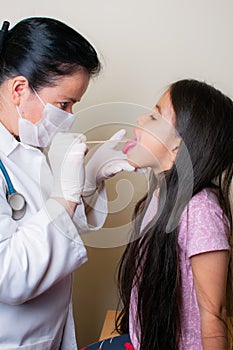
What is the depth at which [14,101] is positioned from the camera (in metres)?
1.08

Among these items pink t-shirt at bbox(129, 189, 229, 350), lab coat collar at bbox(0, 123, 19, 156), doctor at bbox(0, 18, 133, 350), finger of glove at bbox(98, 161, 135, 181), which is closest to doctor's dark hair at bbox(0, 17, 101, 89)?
doctor at bbox(0, 18, 133, 350)

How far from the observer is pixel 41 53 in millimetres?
1051

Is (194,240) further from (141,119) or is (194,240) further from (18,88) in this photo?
(18,88)

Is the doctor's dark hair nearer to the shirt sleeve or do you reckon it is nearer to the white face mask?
the white face mask

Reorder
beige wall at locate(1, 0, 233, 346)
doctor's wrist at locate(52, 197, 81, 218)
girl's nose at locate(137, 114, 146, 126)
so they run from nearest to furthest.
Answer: girl's nose at locate(137, 114, 146, 126)
doctor's wrist at locate(52, 197, 81, 218)
beige wall at locate(1, 0, 233, 346)

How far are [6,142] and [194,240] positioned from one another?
481 millimetres

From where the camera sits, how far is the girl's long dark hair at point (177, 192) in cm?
98

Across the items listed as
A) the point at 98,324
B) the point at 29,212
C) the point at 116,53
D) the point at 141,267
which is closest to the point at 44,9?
the point at 116,53

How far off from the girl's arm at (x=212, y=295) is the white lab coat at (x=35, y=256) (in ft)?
0.80

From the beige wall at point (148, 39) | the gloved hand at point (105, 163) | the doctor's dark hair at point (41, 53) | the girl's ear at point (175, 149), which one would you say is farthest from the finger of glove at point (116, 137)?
the beige wall at point (148, 39)

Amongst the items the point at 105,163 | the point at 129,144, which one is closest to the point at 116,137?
the point at 129,144

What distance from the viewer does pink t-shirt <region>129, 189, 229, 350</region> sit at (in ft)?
3.05

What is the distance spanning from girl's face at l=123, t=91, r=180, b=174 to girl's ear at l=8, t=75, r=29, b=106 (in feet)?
0.91

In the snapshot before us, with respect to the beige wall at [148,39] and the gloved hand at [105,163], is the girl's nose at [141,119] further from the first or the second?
the beige wall at [148,39]
